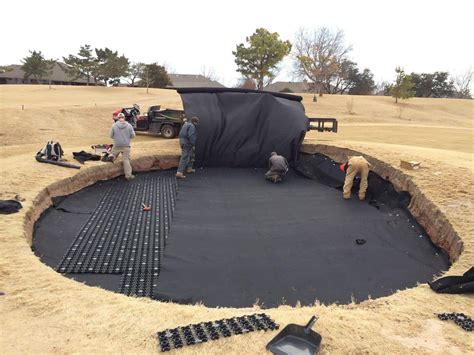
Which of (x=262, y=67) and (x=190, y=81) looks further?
(x=190, y=81)

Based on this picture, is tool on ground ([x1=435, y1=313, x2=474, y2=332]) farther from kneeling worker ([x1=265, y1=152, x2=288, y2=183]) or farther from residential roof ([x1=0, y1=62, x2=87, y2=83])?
residential roof ([x1=0, y1=62, x2=87, y2=83])

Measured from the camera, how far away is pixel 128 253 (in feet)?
16.3

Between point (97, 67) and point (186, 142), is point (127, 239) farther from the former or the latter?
point (97, 67)

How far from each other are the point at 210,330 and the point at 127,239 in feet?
9.66

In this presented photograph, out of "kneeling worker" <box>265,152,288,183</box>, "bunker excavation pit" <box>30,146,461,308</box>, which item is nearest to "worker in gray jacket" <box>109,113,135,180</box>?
"bunker excavation pit" <box>30,146,461,308</box>

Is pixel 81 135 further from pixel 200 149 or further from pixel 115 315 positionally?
pixel 115 315

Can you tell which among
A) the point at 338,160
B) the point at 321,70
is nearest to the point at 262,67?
the point at 321,70

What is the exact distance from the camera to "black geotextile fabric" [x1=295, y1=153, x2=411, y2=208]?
24.2 feet

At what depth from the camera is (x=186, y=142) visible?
28.4ft

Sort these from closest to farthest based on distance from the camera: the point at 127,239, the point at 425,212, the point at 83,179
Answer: the point at 127,239 < the point at 425,212 < the point at 83,179

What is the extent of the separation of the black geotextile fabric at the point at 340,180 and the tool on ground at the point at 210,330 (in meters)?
5.09

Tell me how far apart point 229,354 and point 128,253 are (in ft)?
9.10

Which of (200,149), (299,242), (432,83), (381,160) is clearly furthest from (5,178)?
(432,83)

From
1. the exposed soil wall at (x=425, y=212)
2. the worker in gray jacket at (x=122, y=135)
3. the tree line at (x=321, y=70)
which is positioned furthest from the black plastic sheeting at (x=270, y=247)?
→ the tree line at (x=321, y=70)
